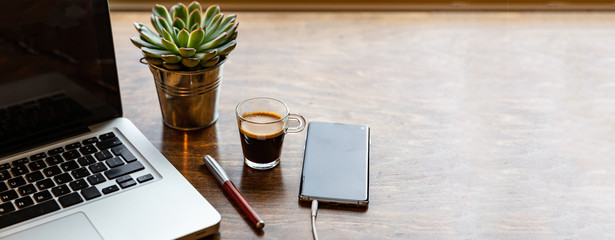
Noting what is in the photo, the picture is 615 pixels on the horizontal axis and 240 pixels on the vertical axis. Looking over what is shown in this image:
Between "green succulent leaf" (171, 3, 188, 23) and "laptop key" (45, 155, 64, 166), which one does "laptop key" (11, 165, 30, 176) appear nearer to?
"laptop key" (45, 155, 64, 166)

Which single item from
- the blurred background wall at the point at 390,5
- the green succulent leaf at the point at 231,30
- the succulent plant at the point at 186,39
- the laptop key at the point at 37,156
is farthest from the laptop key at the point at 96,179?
the blurred background wall at the point at 390,5

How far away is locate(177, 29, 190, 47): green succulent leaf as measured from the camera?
3.12 feet

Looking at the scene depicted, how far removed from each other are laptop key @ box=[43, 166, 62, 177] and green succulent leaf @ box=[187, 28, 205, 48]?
0.91 feet

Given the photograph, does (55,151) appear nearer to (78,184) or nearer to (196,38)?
(78,184)

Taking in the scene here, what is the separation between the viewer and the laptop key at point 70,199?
2.74ft

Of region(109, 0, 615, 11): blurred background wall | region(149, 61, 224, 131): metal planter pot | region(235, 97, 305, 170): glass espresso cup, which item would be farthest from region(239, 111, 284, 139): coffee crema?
region(109, 0, 615, 11): blurred background wall

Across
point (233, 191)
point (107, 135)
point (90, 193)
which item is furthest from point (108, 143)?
point (233, 191)

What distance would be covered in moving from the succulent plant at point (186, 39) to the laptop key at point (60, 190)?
0.79ft

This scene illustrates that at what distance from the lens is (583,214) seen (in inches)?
35.1

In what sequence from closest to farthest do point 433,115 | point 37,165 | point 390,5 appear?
point 37,165, point 433,115, point 390,5

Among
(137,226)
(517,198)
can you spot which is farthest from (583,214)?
(137,226)

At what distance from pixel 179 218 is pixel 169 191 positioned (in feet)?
0.21

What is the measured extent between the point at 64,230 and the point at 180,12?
0.42 m

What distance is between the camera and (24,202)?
83 centimetres
